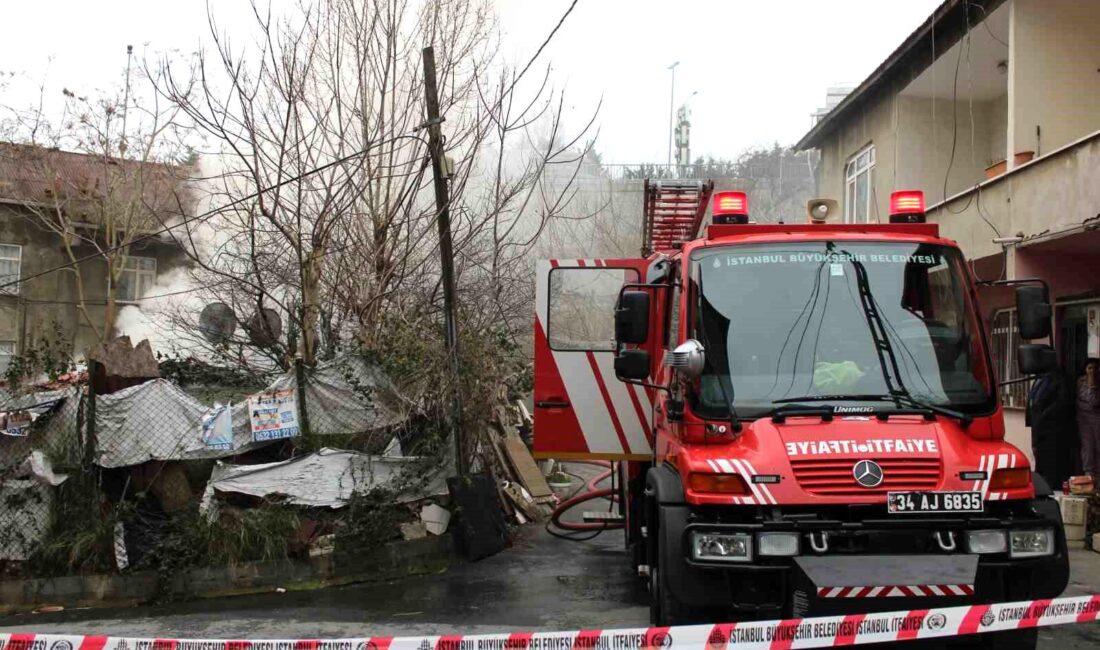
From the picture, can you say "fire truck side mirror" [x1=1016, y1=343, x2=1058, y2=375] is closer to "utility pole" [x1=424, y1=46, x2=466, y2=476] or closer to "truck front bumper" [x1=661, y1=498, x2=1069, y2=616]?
"truck front bumper" [x1=661, y1=498, x2=1069, y2=616]

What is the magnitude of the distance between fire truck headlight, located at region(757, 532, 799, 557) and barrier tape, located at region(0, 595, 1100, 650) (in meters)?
0.32

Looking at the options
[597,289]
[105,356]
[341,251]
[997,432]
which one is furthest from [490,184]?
[997,432]

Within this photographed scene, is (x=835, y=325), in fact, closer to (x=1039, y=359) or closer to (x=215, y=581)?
(x=1039, y=359)

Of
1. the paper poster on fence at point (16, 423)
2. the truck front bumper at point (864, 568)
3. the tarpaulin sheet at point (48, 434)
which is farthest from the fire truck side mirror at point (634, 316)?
the paper poster on fence at point (16, 423)

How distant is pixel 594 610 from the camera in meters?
7.29

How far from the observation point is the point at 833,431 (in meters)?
4.91

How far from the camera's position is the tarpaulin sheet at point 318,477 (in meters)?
8.82

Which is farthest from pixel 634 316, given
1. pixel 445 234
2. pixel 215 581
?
pixel 215 581

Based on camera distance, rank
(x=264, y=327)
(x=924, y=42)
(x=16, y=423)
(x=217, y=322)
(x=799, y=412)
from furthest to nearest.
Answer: (x=924, y=42) → (x=217, y=322) → (x=264, y=327) → (x=16, y=423) → (x=799, y=412)

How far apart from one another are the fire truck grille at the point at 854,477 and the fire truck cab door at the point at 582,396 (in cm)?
284

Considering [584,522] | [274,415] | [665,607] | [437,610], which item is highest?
[274,415]

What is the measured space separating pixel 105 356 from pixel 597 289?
7088 millimetres

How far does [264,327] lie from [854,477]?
27.1ft

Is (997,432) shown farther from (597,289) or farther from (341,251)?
(597,289)
